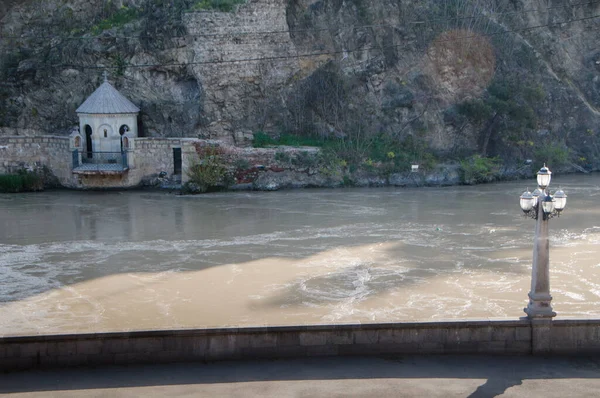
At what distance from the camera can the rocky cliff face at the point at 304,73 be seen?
31.8 meters

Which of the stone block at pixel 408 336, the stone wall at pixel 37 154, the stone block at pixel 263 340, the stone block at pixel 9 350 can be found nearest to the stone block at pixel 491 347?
the stone block at pixel 408 336

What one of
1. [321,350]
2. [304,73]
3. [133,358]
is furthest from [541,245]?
A: [304,73]

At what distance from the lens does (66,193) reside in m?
29.1

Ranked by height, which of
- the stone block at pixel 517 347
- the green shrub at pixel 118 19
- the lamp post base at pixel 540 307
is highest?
the green shrub at pixel 118 19

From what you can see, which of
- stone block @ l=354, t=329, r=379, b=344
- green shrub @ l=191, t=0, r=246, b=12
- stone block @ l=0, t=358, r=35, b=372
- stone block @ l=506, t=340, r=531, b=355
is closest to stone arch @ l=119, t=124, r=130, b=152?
green shrub @ l=191, t=0, r=246, b=12

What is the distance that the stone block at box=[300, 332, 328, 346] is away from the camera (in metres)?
10.3

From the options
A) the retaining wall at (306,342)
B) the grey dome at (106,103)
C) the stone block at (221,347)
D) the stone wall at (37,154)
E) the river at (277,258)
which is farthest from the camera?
the stone wall at (37,154)

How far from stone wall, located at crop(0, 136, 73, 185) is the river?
1.49 m

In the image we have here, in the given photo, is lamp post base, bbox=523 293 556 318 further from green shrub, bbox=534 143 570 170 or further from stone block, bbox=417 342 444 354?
green shrub, bbox=534 143 570 170

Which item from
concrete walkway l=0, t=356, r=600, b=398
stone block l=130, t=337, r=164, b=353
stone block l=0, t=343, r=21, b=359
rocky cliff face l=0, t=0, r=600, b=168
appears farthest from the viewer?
rocky cliff face l=0, t=0, r=600, b=168

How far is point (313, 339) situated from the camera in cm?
1035

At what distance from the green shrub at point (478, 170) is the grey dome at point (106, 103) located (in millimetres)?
13541

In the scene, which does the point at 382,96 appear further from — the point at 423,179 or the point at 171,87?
the point at 171,87

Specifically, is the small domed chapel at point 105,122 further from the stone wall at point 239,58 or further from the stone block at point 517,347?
the stone block at point 517,347
